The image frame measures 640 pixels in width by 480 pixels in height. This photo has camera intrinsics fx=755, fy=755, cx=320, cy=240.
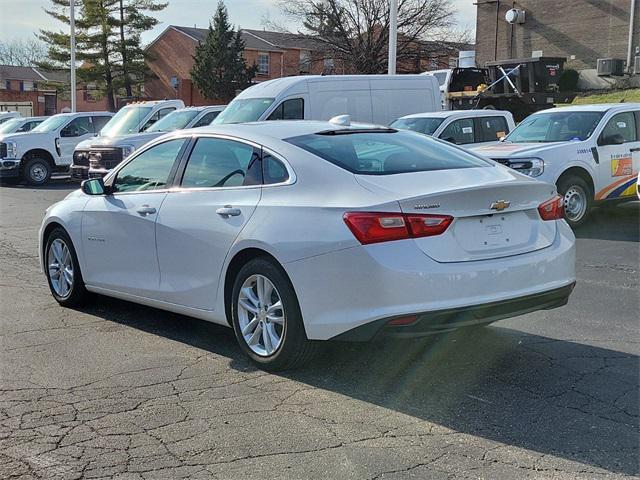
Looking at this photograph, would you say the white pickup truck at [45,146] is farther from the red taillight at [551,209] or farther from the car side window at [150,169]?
the red taillight at [551,209]

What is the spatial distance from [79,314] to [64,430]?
105 inches

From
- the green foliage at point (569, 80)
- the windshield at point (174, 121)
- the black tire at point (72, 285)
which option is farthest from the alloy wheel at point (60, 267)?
the green foliage at point (569, 80)

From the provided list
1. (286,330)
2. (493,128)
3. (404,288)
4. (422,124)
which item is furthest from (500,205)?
(493,128)

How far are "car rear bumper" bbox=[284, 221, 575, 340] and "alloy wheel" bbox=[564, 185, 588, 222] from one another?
21.4ft

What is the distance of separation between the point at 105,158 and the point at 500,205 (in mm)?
13690

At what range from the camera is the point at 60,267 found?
6793mm

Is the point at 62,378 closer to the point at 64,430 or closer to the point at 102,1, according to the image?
the point at 64,430

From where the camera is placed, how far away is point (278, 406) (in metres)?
4.25

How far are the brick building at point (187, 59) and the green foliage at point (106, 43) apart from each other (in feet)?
13.8

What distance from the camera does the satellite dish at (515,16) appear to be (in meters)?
42.1

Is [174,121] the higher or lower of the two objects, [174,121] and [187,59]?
the lower

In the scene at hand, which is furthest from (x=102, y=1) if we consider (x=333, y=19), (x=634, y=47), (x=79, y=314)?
(x=79, y=314)

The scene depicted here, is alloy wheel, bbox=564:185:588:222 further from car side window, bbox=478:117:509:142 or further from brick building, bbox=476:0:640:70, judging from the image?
brick building, bbox=476:0:640:70

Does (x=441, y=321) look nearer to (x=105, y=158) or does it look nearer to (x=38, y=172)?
(x=105, y=158)
